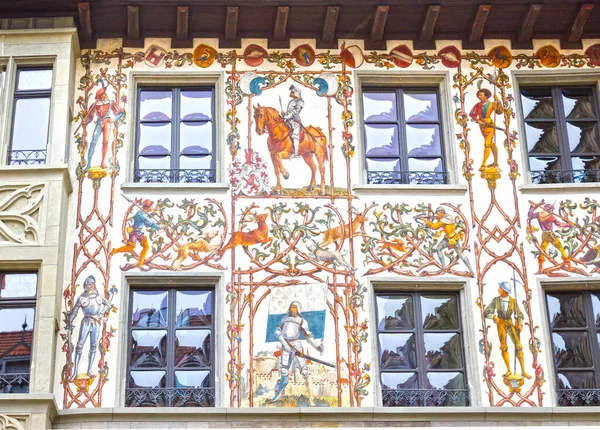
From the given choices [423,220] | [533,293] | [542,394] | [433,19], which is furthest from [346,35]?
[542,394]

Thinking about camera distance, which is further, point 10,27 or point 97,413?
point 10,27

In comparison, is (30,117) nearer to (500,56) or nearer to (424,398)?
(424,398)

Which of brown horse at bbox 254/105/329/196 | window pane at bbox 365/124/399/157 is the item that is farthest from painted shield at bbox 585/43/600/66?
brown horse at bbox 254/105/329/196

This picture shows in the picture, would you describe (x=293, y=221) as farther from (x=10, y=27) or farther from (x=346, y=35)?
(x=10, y=27)

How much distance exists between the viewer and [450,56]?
19.5 m

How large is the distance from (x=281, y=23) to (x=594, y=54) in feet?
15.6

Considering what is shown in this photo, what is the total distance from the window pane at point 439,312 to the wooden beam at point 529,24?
4.40 meters

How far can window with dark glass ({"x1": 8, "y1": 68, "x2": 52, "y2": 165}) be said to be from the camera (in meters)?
18.2

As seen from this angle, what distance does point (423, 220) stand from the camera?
1812 cm

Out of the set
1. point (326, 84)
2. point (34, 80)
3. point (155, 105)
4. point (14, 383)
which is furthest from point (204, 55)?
point (14, 383)

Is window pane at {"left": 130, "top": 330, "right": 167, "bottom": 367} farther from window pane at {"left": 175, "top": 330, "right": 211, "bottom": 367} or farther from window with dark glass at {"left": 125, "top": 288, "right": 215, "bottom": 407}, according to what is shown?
window pane at {"left": 175, "top": 330, "right": 211, "bottom": 367}

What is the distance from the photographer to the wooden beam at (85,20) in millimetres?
19047

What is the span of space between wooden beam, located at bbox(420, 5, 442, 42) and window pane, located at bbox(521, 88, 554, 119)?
164 centimetres

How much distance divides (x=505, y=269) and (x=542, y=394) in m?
1.85
